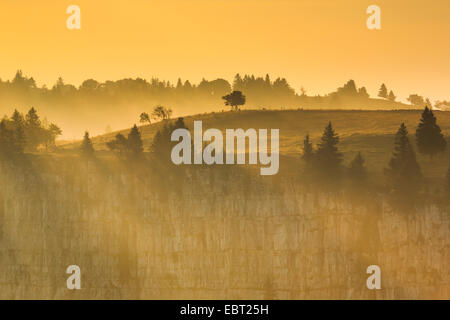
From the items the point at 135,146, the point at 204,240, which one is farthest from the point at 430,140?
the point at 135,146

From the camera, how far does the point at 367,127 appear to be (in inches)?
6156

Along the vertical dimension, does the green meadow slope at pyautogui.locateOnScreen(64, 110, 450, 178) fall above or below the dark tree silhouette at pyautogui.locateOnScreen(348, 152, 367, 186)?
above

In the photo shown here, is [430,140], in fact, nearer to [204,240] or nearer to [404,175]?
[404,175]

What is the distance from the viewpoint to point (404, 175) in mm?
116188

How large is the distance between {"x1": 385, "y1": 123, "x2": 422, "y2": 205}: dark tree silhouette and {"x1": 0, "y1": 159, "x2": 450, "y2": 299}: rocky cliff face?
2756mm

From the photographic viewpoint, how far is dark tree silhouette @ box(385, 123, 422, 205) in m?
114

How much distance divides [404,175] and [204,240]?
30.4m

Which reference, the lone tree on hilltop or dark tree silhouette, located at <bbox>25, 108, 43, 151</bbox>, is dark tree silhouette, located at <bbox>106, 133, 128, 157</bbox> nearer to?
dark tree silhouette, located at <bbox>25, 108, 43, 151</bbox>

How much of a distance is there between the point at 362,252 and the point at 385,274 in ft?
14.2

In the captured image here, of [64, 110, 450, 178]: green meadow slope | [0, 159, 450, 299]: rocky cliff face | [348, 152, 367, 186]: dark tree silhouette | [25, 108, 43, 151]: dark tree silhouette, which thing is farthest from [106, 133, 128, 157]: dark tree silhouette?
[348, 152, 367, 186]: dark tree silhouette

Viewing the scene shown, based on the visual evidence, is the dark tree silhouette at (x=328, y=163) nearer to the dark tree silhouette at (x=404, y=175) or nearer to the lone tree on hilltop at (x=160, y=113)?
the dark tree silhouette at (x=404, y=175)

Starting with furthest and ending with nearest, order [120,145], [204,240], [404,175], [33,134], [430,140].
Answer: [33,134] < [120,145] < [430,140] < [404,175] < [204,240]
